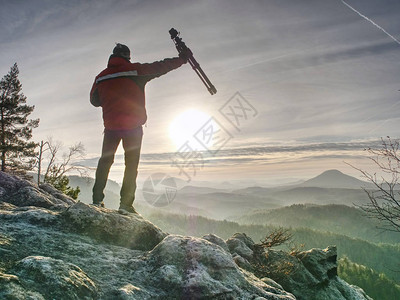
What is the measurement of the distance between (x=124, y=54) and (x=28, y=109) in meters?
34.2

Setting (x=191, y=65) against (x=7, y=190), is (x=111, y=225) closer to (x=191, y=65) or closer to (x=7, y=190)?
(x=7, y=190)

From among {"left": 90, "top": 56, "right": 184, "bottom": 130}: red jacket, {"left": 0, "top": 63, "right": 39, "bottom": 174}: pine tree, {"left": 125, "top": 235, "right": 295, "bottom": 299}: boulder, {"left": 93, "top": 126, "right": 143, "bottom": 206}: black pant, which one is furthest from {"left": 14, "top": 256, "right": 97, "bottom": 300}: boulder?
{"left": 0, "top": 63, "right": 39, "bottom": 174}: pine tree

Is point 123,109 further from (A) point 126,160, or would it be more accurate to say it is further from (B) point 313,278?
(B) point 313,278

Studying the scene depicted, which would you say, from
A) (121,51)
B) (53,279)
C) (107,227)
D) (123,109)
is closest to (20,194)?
(107,227)

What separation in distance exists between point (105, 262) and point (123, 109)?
341 centimetres

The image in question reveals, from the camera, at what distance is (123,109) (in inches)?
238

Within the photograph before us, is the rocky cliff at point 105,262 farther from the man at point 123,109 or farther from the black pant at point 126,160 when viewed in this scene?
the man at point 123,109

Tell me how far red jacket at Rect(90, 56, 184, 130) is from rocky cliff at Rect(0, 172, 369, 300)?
208 centimetres

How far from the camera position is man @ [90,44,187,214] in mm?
6051

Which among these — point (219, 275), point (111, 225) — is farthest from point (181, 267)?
point (111, 225)

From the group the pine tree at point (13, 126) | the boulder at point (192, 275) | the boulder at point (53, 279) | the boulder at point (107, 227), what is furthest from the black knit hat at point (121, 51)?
the pine tree at point (13, 126)

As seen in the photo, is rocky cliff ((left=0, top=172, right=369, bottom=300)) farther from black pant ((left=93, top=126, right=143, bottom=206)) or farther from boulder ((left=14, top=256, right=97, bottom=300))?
black pant ((left=93, top=126, right=143, bottom=206))

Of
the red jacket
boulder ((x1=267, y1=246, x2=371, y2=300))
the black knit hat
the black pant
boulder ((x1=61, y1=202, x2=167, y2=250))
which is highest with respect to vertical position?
the black knit hat

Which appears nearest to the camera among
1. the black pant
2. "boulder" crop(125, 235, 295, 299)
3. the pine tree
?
"boulder" crop(125, 235, 295, 299)
